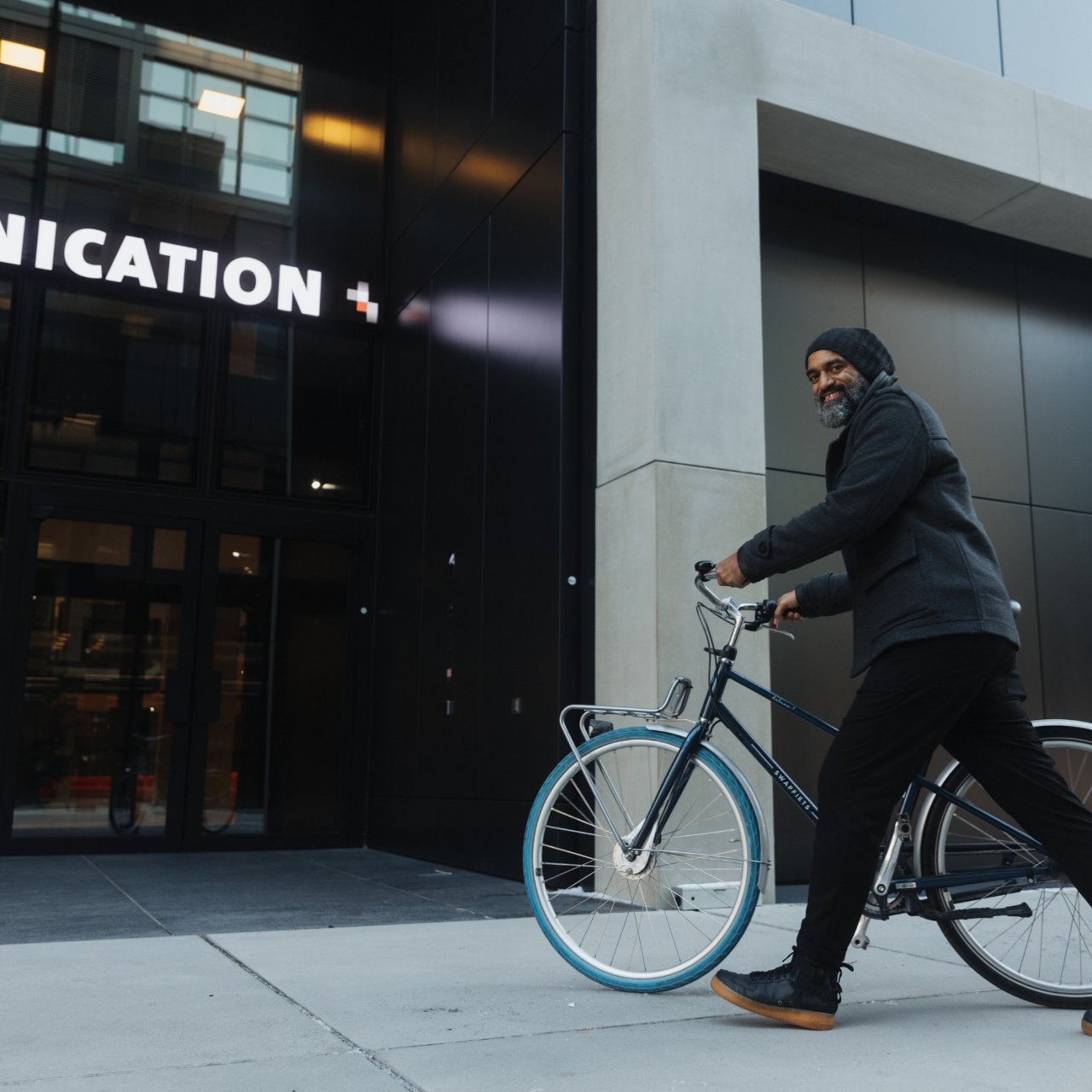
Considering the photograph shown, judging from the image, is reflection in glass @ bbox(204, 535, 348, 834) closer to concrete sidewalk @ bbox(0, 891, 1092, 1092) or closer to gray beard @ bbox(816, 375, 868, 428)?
concrete sidewalk @ bbox(0, 891, 1092, 1092)

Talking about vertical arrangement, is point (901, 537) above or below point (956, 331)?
below

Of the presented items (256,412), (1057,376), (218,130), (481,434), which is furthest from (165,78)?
(1057,376)

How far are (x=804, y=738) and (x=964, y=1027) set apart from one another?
2909 mm

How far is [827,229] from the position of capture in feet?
20.8

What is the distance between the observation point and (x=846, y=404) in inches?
114

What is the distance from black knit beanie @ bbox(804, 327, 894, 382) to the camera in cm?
288

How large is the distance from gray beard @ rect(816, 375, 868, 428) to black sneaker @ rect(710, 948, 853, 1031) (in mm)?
1320

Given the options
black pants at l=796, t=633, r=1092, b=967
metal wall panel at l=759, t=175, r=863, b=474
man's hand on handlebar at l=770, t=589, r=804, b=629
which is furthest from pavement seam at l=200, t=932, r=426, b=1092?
metal wall panel at l=759, t=175, r=863, b=474

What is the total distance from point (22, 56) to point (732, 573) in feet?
25.7

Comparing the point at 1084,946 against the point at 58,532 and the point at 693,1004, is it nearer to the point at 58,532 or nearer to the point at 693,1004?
the point at 693,1004

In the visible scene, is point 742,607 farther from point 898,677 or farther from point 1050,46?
point 1050,46

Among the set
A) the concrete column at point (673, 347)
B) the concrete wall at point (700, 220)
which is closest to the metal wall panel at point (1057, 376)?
the concrete wall at point (700, 220)

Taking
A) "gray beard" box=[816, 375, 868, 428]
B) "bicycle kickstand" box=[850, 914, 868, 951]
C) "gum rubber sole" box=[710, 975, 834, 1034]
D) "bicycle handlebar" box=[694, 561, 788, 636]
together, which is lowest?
"gum rubber sole" box=[710, 975, 834, 1034]

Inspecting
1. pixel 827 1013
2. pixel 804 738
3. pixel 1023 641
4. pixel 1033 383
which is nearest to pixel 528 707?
pixel 804 738
